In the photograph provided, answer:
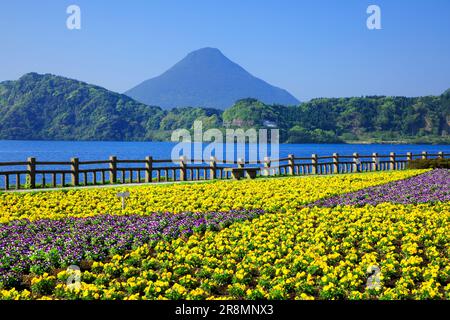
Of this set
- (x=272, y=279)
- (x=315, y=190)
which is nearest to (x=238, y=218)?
(x=272, y=279)

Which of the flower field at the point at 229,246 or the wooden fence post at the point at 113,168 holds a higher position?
the wooden fence post at the point at 113,168

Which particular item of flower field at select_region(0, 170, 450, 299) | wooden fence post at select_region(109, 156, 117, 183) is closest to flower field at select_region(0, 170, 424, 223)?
flower field at select_region(0, 170, 450, 299)

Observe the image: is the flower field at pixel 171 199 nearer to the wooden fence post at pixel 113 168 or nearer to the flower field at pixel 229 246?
the flower field at pixel 229 246

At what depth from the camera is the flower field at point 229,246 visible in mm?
9680

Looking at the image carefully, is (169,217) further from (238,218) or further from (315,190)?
(315,190)

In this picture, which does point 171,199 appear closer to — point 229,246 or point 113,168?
point 229,246

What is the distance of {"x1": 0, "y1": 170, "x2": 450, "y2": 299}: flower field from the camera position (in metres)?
9.68

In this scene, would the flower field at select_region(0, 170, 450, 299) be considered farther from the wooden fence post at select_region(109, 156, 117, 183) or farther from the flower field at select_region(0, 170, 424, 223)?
the wooden fence post at select_region(109, 156, 117, 183)

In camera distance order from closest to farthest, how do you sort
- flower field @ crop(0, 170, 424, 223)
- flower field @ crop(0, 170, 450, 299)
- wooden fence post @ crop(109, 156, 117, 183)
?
1. flower field @ crop(0, 170, 450, 299)
2. flower field @ crop(0, 170, 424, 223)
3. wooden fence post @ crop(109, 156, 117, 183)

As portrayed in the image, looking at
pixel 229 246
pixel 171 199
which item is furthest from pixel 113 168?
pixel 229 246

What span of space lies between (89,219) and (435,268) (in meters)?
9.14

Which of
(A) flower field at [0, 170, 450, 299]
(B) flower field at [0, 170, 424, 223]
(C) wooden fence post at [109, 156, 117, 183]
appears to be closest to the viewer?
(A) flower field at [0, 170, 450, 299]

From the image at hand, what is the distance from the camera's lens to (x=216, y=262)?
1116cm

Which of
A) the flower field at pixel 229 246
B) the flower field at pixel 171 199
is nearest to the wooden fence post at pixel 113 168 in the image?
the flower field at pixel 171 199
